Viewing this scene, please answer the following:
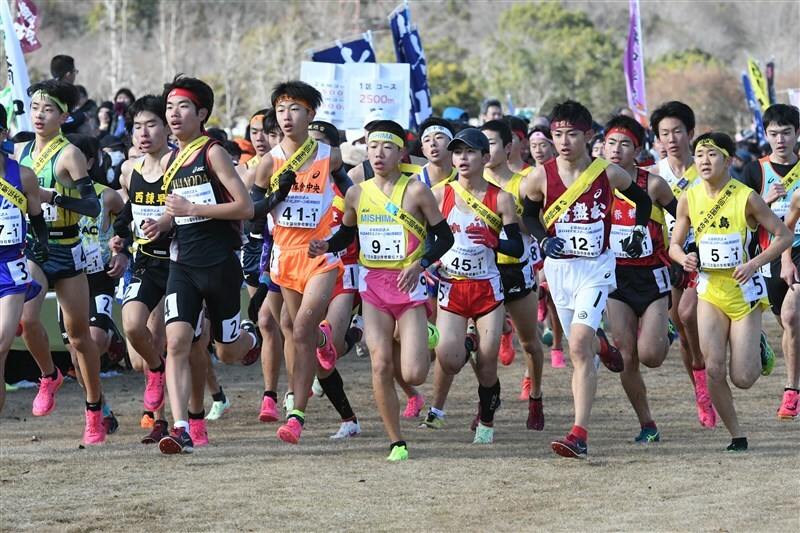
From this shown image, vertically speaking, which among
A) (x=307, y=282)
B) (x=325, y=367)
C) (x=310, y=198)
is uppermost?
(x=310, y=198)

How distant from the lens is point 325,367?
369 inches

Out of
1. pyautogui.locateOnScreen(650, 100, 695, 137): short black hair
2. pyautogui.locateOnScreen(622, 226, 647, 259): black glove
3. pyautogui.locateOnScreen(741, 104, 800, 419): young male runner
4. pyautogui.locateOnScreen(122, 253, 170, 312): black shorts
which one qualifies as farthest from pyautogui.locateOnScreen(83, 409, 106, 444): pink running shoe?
pyautogui.locateOnScreen(741, 104, 800, 419): young male runner

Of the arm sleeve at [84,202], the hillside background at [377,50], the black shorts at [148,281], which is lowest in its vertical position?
the black shorts at [148,281]

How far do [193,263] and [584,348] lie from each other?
2555 millimetres

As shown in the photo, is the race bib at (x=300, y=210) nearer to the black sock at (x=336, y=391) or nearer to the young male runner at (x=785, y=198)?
the black sock at (x=336, y=391)

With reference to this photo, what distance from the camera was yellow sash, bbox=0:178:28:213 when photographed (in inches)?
333

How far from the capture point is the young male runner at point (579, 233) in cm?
855

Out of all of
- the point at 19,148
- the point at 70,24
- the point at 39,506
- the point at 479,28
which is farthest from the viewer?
the point at 479,28

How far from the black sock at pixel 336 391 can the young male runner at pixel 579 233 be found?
1.75 metres

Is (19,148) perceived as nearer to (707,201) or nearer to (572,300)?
(572,300)

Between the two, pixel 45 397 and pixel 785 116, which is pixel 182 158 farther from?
pixel 785 116

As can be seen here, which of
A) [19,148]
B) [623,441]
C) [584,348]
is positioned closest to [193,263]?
[19,148]

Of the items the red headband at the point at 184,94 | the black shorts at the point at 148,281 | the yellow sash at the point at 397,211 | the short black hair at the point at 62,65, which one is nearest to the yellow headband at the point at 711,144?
the yellow sash at the point at 397,211

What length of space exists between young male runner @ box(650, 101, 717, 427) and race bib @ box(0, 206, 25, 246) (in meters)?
4.71
